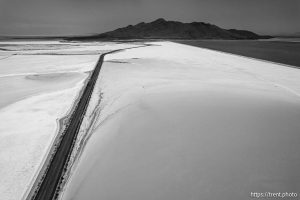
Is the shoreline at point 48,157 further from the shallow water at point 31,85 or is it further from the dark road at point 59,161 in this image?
the shallow water at point 31,85

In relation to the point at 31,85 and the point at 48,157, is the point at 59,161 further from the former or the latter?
the point at 31,85

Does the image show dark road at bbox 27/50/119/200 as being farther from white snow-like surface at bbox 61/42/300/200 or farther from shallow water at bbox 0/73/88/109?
shallow water at bbox 0/73/88/109

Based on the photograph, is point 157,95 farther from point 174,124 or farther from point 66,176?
point 66,176

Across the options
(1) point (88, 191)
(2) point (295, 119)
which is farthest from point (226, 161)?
(2) point (295, 119)

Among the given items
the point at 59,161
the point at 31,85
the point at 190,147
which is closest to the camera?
the point at 59,161

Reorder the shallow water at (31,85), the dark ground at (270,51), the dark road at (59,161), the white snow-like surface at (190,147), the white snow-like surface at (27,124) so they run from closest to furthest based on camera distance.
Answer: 1. the dark road at (59,161)
2. the white snow-like surface at (190,147)
3. the white snow-like surface at (27,124)
4. the shallow water at (31,85)
5. the dark ground at (270,51)

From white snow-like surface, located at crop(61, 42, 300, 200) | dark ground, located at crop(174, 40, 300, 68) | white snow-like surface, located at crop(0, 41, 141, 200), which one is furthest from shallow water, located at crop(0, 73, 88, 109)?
dark ground, located at crop(174, 40, 300, 68)

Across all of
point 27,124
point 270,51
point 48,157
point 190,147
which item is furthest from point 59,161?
point 270,51

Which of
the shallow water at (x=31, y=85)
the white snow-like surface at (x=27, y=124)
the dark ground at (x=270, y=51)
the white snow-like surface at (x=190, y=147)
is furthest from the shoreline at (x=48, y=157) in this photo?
the dark ground at (x=270, y=51)

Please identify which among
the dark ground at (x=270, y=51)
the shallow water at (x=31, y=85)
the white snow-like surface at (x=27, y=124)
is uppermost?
the white snow-like surface at (x=27, y=124)
